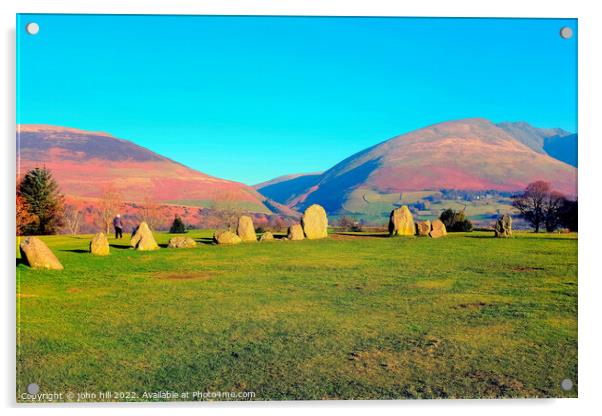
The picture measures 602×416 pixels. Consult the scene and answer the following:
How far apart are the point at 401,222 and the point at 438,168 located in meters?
5.67

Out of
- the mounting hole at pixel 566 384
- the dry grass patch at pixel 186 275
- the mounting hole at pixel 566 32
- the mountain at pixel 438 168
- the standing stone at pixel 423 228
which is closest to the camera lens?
the mounting hole at pixel 566 384

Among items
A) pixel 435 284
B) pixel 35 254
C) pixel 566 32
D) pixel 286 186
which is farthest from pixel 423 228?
pixel 35 254

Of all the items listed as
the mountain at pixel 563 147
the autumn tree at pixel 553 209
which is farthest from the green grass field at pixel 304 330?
the mountain at pixel 563 147

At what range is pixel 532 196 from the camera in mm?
15617

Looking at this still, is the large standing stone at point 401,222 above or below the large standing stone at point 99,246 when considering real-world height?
above

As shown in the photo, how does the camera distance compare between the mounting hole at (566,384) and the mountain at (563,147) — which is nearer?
the mounting hole at (566,384)

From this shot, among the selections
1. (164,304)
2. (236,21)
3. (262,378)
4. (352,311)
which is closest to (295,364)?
(262,378)

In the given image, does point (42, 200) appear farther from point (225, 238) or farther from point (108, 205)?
point (225, 238)

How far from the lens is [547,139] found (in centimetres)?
1187

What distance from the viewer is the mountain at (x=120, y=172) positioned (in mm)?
12062

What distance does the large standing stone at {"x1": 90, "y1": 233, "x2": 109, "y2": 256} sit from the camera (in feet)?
50.9

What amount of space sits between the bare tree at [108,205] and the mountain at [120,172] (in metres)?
0.17

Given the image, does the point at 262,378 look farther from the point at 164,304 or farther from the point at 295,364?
the point at 164,304

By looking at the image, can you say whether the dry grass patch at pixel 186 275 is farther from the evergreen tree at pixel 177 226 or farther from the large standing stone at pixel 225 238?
the evergreen tree at pixel 177 226
